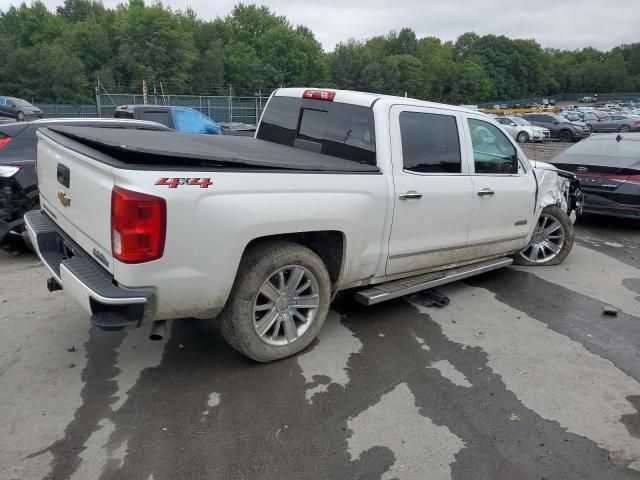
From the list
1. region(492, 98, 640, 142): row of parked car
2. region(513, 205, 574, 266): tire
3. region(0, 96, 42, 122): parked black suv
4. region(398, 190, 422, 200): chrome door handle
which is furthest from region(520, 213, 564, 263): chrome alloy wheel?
region(492, 98, 640, 142): row of parked car

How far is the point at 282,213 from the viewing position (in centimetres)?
338

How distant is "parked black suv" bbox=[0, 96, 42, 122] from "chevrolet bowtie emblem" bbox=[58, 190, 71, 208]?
24.0 meters

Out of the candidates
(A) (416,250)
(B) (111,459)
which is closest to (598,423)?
(A) (416,250)

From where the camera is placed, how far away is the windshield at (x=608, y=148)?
8508 millimetres

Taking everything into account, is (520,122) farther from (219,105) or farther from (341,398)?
(341,398)

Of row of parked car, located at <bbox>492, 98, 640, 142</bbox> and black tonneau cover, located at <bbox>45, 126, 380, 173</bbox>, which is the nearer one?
black tonneau cover, located at <bbox>45, 126, 380, 173</bbox>

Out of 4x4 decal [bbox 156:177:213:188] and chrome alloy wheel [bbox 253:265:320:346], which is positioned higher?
4x4 decal [bbox 156:177:213:188]

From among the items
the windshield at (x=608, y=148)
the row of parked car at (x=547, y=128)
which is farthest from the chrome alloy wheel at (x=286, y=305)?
the row of parked car at (x=547, y=128)

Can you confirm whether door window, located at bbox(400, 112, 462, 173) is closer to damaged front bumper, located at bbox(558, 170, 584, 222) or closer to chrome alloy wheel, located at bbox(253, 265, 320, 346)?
chrome alloy wheel, located at bbox(253, 265, 320, 346)

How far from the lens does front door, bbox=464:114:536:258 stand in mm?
4852

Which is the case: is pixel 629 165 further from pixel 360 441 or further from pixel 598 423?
pixel 360 441

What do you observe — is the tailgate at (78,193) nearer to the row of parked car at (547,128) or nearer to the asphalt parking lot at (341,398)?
the asphalt parking lot at (341,398)

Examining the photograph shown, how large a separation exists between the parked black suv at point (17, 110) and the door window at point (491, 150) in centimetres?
2462

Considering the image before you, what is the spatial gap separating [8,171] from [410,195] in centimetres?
442
